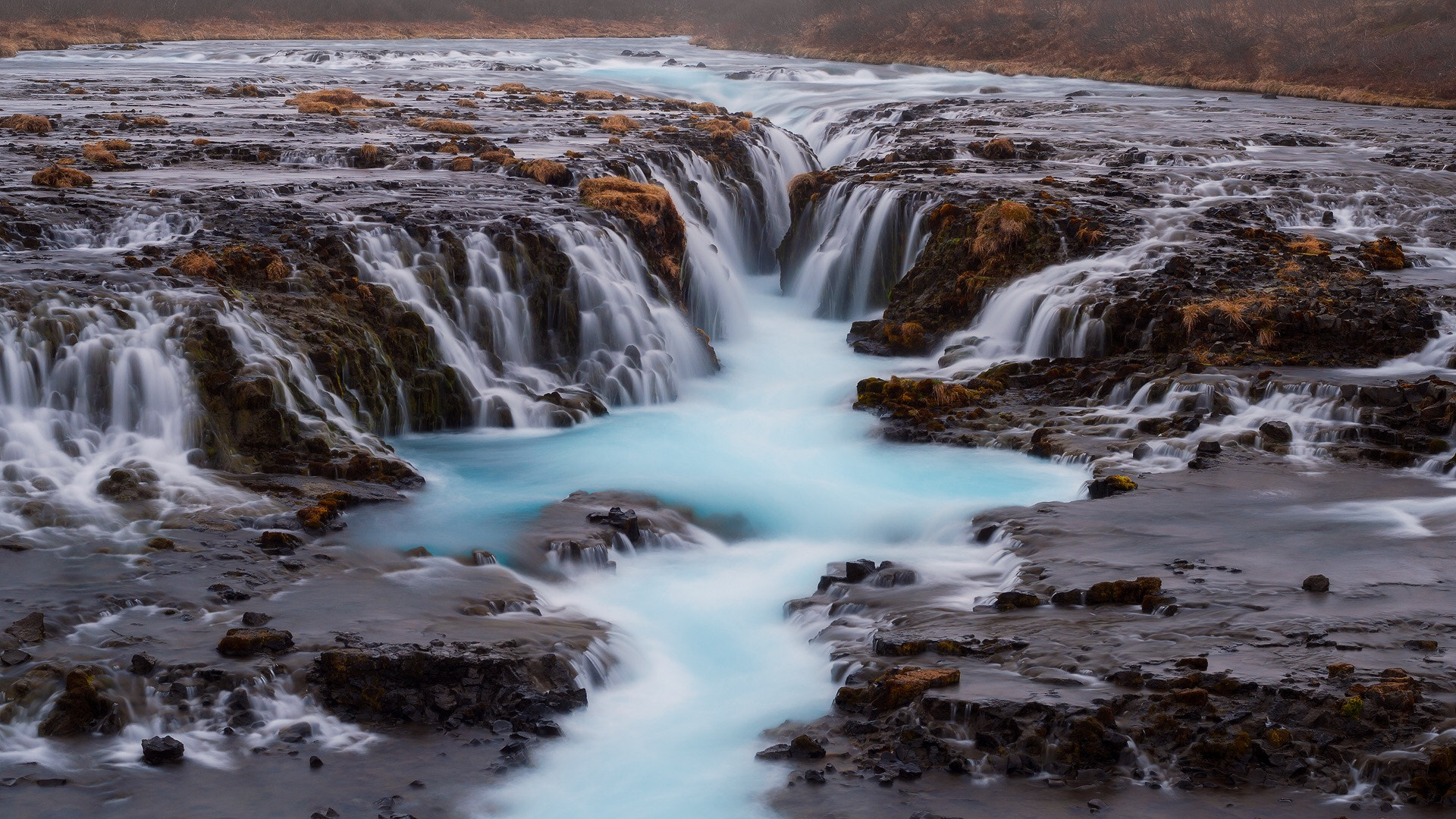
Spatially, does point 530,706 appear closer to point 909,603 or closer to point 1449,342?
point 909,603

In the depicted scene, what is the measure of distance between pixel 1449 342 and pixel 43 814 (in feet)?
49.0

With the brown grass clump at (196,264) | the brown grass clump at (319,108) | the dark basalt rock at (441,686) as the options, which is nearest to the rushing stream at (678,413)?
the dark basalt rock at (441,686)

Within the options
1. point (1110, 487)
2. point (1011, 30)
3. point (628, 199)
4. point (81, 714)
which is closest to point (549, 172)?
point (628, 199)

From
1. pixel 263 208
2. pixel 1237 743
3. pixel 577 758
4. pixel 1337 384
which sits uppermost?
pixel 263 208

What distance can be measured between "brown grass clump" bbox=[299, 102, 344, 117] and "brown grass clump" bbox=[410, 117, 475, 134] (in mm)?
2812

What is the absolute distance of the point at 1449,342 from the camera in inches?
573

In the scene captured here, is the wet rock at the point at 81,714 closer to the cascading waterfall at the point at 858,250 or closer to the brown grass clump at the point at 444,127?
the cascading waterfall at the point at 858,250

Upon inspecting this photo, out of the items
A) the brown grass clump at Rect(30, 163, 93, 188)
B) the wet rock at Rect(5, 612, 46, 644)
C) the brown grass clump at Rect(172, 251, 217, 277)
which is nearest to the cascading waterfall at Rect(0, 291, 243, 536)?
the brown grass clump at Rect(172, 251, 217, 277)

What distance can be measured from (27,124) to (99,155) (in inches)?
197

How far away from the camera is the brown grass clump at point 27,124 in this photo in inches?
901

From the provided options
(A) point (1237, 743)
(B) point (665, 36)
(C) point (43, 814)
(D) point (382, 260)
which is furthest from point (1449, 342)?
(B) point (665, 36)

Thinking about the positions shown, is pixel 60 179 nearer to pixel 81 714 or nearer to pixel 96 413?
pixel 96 413

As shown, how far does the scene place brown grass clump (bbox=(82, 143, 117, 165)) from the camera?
19344 millimetres

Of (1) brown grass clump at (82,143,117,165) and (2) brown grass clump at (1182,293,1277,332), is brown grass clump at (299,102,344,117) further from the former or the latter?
(2) brown grass clump at (1182,293,1277,332)
